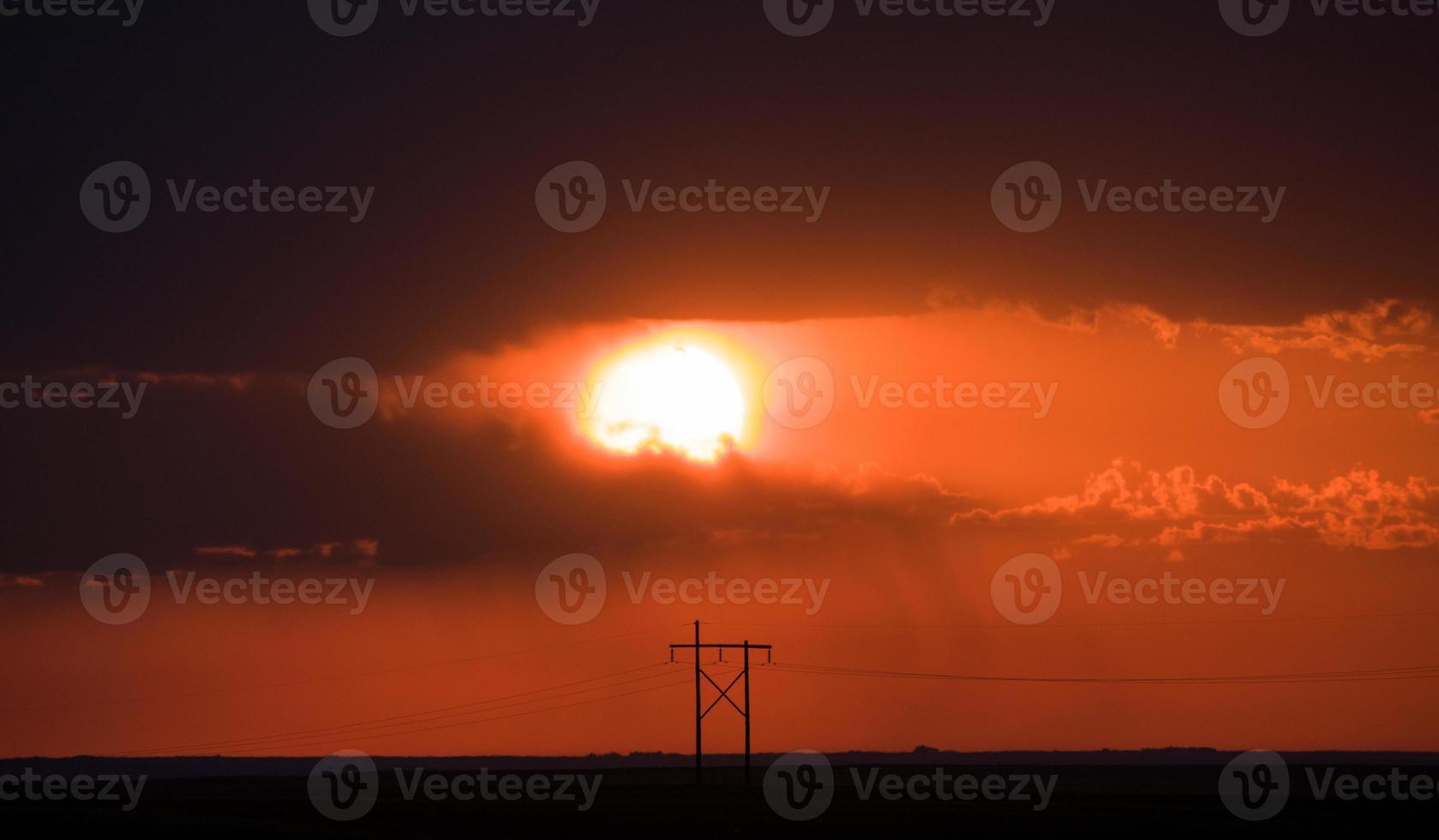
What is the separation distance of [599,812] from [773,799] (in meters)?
16.1

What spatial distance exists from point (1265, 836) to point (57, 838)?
172 feet

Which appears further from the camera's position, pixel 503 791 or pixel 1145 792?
pixel 1145 792

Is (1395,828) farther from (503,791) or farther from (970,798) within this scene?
(503,791)

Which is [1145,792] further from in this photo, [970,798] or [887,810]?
[887,810]

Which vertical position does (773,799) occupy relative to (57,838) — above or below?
above

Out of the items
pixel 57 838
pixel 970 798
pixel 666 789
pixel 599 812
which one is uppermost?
pixel 666 789

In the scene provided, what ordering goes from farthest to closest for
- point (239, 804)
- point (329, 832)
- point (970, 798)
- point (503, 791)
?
point (503, 791) → point (970, 798) → point (239, 804) → point (329, 832)

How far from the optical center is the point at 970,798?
10850 cm

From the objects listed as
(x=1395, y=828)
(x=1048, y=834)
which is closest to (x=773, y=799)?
(x=1048, y=834)

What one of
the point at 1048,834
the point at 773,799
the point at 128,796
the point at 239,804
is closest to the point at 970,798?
the point at 773,799

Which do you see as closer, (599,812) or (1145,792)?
(599,812)

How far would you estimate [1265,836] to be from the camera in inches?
2810

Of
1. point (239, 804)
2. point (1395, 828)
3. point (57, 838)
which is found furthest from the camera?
point (239, 804)

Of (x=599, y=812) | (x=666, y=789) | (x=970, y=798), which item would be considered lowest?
(x=599, y=812)
